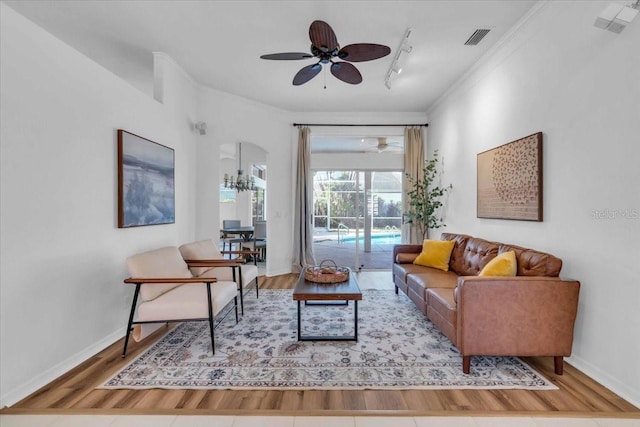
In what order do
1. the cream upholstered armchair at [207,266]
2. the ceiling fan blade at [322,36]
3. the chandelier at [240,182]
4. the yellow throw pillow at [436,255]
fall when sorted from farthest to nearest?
the chandelier at [240,182], the yellow throw pillow at [436,255], the cream upholstered armchair at [207,266], the ceiling fan blade at [322,36]

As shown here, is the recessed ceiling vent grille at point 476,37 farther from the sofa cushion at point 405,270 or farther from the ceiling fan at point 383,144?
the ceiling fan at point 383,144

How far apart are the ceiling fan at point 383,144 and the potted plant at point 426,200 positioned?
3.60 ft

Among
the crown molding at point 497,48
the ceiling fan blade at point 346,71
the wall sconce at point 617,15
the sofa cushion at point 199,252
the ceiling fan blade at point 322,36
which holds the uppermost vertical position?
the crown molding at point 497,48

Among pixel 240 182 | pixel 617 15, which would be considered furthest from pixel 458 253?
pixel 240 182

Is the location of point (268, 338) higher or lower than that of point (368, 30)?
lower

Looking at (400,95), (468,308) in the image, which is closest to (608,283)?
(468,308)

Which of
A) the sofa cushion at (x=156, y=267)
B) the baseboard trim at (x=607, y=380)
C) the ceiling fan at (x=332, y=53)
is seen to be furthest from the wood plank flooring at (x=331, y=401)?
the ceiling fan at (x=332, y=53)

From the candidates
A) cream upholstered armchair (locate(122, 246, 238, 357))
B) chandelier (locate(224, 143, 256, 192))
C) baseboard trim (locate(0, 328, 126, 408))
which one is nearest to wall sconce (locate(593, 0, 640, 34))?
cream upholstered armchair (locate(122, 246, 238, 357))

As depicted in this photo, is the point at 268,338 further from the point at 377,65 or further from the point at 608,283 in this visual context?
the point at 377,65

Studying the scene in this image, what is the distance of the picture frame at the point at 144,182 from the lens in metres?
3.00

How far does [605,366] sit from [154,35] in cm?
503

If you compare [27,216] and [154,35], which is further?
[154,35]

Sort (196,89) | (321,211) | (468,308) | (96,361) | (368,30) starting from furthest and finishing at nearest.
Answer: (321,211)
(196,89)
(368,30)
(96,361)
(468,308)

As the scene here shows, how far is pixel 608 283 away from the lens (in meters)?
2.14
